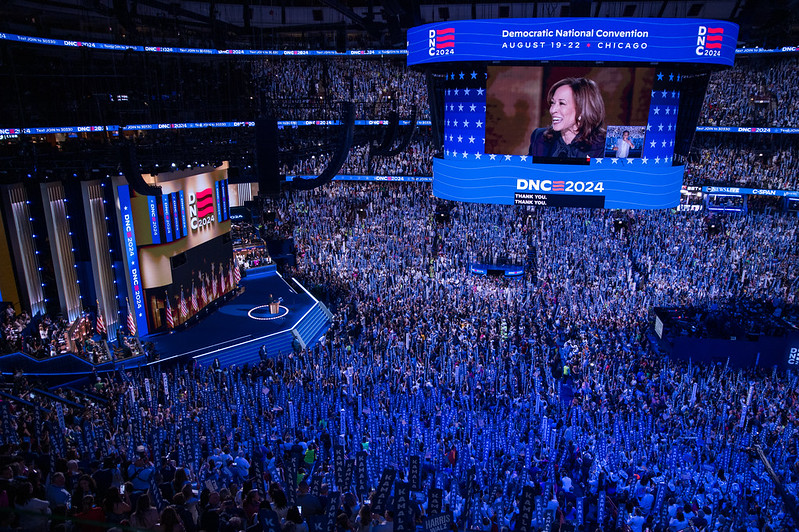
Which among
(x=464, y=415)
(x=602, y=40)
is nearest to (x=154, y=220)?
(x=464, y=415)

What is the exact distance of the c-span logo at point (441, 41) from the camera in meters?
15.9

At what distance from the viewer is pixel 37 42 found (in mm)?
17922

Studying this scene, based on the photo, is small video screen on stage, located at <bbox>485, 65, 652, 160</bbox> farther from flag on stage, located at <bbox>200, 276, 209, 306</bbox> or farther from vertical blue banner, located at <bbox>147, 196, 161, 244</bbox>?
flag on stage, located at <bbox>200, 276, 209, 306</bbox>

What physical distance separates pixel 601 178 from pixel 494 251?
10156 millimetres

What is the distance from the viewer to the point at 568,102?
16719mm

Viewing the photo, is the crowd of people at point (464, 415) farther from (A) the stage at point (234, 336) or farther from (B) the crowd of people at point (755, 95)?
(B) the crowd of people at point (755, 95)

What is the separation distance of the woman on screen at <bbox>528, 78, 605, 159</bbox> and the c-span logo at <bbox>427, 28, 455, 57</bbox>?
335 centimetres

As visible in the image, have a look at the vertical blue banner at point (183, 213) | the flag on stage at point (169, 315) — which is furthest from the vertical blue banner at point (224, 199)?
the flag on stage at point (169, 315)

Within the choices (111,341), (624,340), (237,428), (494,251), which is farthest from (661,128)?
(111,341)

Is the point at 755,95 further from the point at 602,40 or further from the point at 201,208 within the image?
the point at 201,208

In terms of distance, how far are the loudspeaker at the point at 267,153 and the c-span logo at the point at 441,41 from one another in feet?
16.7

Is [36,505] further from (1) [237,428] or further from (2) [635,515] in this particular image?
(2) [635,515]

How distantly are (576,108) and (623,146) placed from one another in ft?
6.01

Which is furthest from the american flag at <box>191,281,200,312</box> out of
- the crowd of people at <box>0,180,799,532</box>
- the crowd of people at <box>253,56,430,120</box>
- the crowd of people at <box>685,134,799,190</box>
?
the crowd of people at <box>685,134,799,190</box>
